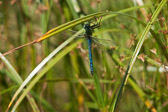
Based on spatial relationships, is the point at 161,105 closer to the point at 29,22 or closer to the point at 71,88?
the point at 71,88

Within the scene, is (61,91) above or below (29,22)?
below

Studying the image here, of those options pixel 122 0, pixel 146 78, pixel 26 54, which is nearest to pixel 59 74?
pixel 26 54

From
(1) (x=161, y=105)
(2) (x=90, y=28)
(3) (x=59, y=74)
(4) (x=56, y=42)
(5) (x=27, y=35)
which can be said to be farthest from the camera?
(3) (x=59, y=74)

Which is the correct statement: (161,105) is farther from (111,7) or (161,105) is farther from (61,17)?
(111,7)

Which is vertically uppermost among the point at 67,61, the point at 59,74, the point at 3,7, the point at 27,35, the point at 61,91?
the point at 3,7

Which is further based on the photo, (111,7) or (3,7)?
(111,7)

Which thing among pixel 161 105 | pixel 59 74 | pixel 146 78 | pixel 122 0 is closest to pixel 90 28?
pixel 146 78

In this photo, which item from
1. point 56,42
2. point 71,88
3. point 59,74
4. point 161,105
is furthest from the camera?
point 59,74

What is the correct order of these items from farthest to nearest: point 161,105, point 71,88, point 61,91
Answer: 1. point 61,91
2. point 71,88
3. point 161,105

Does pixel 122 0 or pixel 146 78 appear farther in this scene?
pixel 122 0
